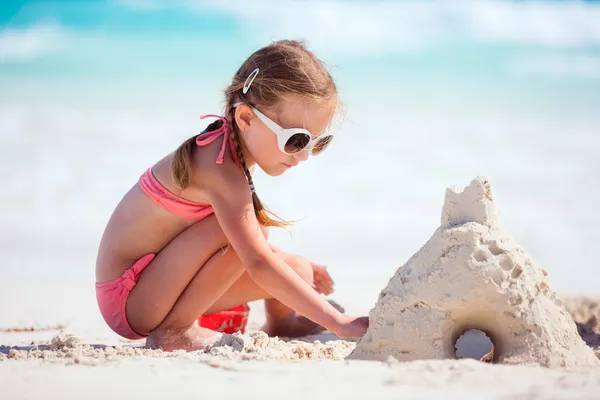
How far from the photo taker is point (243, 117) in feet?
10.8

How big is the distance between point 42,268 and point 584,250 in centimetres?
705

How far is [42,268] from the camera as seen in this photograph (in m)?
8.41

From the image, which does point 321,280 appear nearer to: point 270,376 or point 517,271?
point 517,271

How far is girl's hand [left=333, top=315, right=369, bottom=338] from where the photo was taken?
2758 millimetres

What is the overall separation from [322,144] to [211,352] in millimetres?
1156

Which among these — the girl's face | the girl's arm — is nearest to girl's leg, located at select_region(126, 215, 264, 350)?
the girl's arm

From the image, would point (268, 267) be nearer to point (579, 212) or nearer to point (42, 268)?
point (42, 268)

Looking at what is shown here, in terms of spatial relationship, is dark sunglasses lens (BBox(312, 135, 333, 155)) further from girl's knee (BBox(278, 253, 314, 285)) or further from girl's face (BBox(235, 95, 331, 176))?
girl's knee (BBox(278, 253, 314, 285))

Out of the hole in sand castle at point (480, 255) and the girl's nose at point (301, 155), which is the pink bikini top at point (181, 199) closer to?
the girl's nose at point (301, 155)

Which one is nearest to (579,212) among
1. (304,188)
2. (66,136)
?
(304,188)

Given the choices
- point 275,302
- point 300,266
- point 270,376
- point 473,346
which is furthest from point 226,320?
point 270,376

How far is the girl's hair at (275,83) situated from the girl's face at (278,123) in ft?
0.10

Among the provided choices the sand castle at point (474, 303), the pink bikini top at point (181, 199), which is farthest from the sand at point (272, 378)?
the pink bikini top at point (181, 199)

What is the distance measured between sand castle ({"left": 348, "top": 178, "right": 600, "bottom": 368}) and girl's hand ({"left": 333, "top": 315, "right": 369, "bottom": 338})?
0.11 meters
